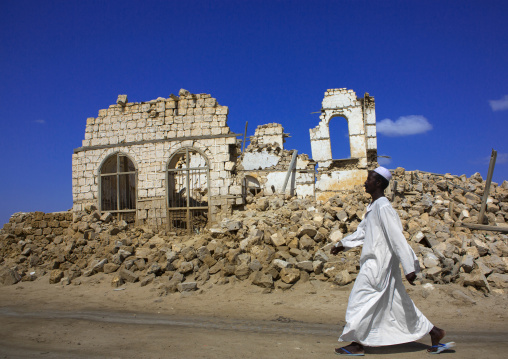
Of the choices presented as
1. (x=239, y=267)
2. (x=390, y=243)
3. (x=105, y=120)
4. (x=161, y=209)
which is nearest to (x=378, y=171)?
(x=390, y=243)

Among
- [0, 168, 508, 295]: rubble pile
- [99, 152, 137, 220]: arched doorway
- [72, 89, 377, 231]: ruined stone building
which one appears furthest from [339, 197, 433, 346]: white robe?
[99, 152, 137, 220]: arched doorway

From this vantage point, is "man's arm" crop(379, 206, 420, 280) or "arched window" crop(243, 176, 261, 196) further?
"arched window" crop(243, 176, 261, 196)

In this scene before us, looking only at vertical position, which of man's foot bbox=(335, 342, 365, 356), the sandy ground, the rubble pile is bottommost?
the sandy ground

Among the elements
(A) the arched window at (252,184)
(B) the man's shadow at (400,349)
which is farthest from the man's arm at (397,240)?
(A) the arched window at (252,184)

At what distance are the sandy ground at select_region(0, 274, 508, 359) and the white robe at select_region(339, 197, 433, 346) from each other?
0.21 metres

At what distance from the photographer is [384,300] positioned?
141 inches

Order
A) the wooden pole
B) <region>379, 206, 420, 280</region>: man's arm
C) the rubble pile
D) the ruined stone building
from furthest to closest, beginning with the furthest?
the ruined stone building, the wooden pole, the rubble pile, <region>379, 206, 420, 280</region>: man's arm

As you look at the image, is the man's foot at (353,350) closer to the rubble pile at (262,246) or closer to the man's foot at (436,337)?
the man's foot at (436,337)

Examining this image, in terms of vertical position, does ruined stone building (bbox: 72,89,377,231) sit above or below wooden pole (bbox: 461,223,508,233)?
above

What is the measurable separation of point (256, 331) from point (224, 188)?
6677 mm

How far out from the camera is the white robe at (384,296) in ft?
11.3

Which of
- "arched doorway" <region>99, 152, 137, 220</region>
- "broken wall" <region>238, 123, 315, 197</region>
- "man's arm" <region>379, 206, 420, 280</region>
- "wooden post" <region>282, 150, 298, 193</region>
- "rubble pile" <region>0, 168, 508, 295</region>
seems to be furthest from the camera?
"broken wall" <region>238, 123, 315, 197</region>

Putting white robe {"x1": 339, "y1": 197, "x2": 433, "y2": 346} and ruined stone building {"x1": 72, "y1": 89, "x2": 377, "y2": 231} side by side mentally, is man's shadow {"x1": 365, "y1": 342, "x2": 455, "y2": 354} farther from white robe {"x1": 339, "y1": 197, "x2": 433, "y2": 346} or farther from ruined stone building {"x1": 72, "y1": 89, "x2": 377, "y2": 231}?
ruined stone building {"x1": 72, "y1": 89, "x2": 377, "y2": 231}

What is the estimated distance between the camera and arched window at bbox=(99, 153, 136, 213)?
12031 millimetres
